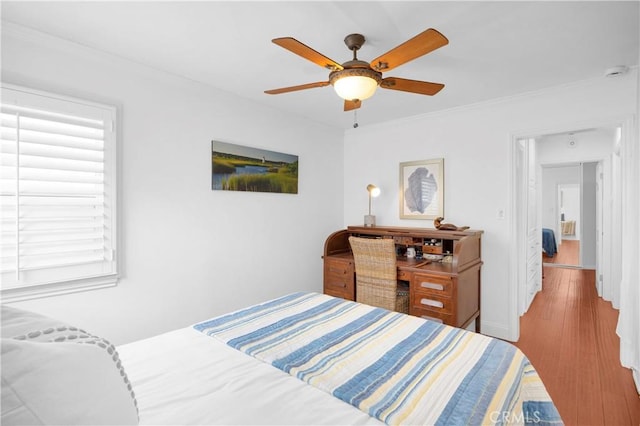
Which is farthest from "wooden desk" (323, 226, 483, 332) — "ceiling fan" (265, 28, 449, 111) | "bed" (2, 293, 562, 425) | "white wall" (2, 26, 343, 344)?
"ceiling fan" (265, 28, 449, 111)

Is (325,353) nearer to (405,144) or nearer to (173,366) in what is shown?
(173,366)

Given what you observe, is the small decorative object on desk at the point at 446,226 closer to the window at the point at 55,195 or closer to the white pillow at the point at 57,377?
the window at the point at 55,195

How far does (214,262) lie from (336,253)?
154cm

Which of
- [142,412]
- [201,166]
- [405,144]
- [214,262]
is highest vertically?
[405,144]

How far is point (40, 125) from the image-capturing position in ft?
6.49

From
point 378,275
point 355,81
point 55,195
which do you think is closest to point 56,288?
point 55,195

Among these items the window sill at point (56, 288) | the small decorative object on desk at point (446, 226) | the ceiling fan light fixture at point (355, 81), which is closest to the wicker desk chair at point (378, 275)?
the small decorative object on desk at point (446, 226)

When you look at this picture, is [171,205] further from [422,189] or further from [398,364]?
[422,189]

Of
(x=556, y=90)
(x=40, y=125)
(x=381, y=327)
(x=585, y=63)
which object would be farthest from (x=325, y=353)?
(x=556, y=90)

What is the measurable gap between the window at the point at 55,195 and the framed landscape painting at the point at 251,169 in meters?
0.87

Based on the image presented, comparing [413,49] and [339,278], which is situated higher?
[413,49]

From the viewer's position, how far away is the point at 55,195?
2.00 meters

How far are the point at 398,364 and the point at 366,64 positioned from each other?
5.13 ft

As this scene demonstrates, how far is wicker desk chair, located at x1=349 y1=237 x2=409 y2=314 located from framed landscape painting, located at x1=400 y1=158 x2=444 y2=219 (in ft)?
3.39
